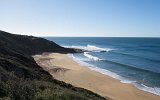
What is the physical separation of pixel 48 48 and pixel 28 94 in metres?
66.8

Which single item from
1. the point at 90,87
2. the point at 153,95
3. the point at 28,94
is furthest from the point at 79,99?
the point at 90,87

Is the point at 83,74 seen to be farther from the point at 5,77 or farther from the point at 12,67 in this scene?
the point at 5,77

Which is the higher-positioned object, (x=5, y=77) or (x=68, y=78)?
(x=5, y=77)

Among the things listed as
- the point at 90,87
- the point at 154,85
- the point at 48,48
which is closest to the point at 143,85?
the point at 154,85

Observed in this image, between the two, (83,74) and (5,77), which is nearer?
(5,77)

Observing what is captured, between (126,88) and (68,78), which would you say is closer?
(126,88)

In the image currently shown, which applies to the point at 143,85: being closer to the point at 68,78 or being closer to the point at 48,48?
the point at 68,78

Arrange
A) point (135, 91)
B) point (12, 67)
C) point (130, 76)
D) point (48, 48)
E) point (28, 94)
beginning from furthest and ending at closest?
1. point (48, 48)
2. point (130, 76)
3. point (135, 91)
4. point (12, 67)
5. point (28, 94)

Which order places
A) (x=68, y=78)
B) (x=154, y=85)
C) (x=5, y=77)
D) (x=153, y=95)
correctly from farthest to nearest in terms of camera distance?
1. (x=68, y=78)
2. (x=154, y=85)
3. (x=153, y=95)
4. (x=5, y=77)

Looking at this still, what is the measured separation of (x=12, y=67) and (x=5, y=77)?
721 centimetres

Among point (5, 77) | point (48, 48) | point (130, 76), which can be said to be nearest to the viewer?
point (5, 77)

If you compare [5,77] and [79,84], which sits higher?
[5,77]

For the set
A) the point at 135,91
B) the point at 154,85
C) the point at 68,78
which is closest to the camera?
the point at 135,91

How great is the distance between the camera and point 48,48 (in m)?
78.8
